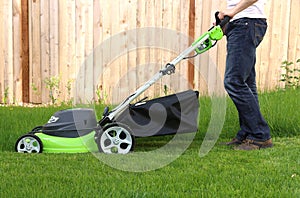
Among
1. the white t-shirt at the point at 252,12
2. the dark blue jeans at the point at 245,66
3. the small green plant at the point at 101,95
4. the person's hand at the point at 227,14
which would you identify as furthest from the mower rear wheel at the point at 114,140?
the small green plant at the point at 101,95

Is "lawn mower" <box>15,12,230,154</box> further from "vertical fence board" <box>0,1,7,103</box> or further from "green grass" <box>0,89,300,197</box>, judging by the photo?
"vertical fence board" <box>0,1,7,103</box>

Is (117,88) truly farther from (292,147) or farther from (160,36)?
(292,147)

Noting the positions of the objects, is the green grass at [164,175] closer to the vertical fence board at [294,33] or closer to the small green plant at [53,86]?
the small green plant at [53,86]

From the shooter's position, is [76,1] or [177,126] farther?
[76,1]

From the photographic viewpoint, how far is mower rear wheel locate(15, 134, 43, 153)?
3.91m

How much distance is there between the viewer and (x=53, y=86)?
6453mm

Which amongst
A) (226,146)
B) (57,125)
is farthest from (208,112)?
(57,125)

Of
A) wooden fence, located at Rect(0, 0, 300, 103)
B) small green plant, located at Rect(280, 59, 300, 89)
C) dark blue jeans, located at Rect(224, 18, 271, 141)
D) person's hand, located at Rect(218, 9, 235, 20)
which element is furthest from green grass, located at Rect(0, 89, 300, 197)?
small green plant, located at Rect(280, 59, 300, 89)

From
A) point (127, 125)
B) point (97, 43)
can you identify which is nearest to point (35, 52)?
point (97, 43)

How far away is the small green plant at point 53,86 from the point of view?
6379 millimetres

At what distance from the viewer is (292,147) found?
4168 millimetres

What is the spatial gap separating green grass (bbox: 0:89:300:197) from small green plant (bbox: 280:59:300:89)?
239 centimetres

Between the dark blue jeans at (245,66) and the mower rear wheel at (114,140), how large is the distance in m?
0.85

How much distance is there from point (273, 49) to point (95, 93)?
7.89ft
